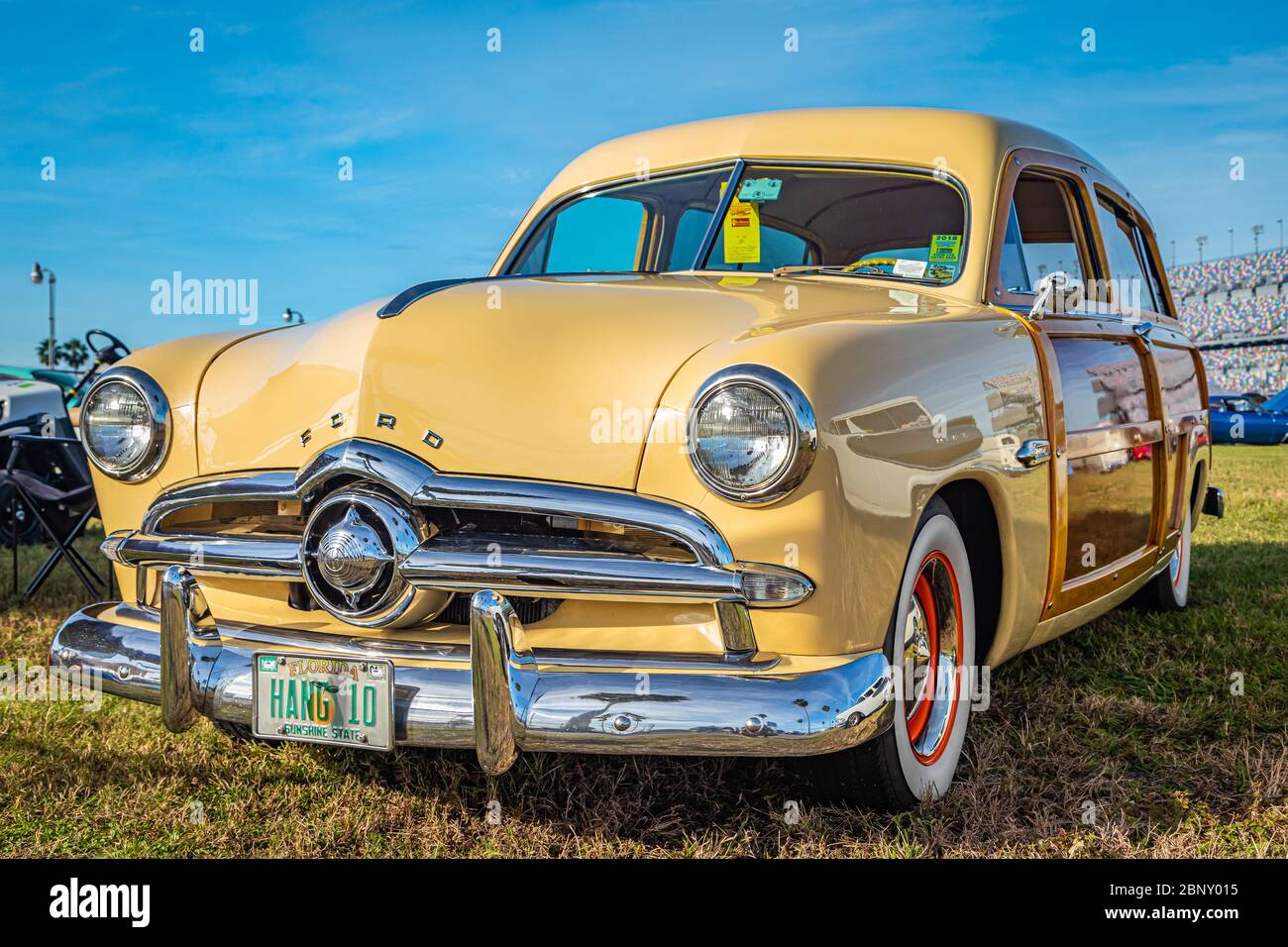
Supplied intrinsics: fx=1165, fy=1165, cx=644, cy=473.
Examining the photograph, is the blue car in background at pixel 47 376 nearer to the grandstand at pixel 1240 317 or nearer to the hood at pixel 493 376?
the hood at pixel 493 376

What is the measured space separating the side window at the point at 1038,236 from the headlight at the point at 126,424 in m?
2.21

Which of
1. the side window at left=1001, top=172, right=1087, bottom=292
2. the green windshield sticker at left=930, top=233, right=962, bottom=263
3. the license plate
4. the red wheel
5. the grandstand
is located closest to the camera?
the license plate

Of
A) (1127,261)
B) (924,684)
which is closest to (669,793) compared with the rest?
(924,684)

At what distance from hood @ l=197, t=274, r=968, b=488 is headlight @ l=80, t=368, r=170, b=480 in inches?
4.9

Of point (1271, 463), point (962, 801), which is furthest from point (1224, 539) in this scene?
point (1271, 463)

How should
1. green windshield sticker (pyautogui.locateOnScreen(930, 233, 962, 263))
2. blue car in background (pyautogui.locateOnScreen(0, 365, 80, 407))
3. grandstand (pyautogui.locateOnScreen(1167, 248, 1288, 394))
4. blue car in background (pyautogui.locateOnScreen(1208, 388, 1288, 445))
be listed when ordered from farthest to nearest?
grandstand (pyautogui.locateOnScreen(1167, 248, 1288, 394))
blue car in background (pyautogui.locateOnScreen(1208, 388, 1288, 445))
blue car in background (pyautogui.locateOnScreen(0, 365, 80, 407))
green windshield sticker (pyautogui.locateOnScreen(930, 233, 962, 263))

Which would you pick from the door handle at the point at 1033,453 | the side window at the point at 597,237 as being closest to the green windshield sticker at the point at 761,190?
the side window at the point at 597,237

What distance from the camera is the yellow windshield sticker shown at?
3.32 m

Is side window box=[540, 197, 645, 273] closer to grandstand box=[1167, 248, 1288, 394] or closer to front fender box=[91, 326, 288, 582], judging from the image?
front fender box=[91, 326, 288, 582]

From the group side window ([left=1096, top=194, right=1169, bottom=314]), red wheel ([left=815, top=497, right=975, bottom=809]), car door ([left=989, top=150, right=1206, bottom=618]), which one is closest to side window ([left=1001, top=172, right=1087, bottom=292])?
car door ([left=989, top=150, right=1206, bottom=618])

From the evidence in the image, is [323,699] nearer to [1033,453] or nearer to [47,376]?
[1033,453]

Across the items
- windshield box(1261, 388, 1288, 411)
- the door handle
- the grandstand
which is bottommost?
windshield box(1261, 388, 1288, 411)
